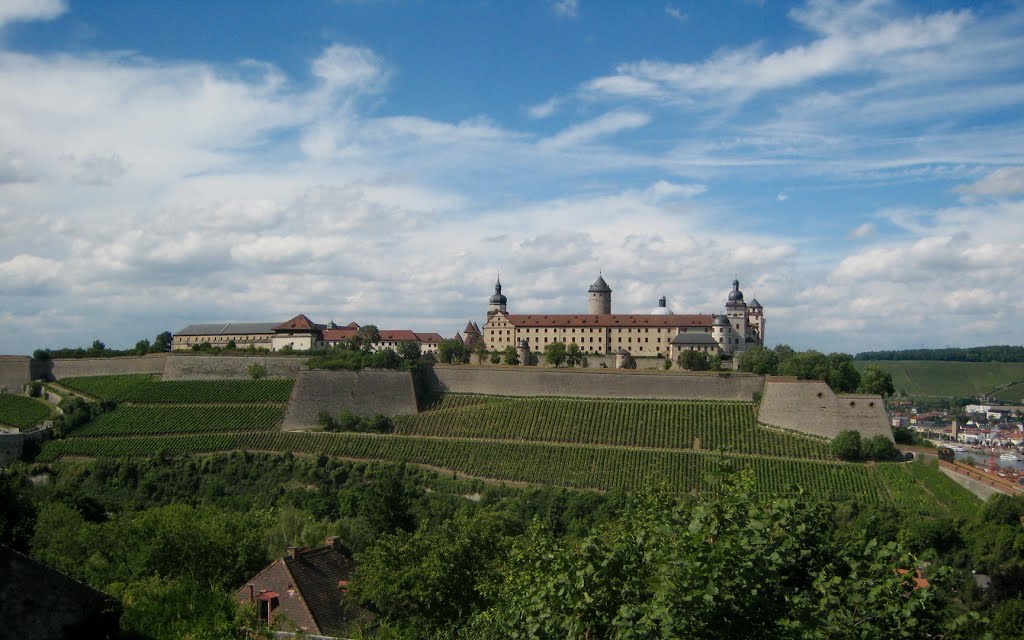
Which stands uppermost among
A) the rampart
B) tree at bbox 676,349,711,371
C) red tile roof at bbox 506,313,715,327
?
red tile roof at bbox 506,313,715,327

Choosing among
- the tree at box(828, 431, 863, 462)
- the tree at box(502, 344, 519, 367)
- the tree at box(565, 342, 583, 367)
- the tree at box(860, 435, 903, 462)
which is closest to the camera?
the tree at box(860, 435, 903, 462)

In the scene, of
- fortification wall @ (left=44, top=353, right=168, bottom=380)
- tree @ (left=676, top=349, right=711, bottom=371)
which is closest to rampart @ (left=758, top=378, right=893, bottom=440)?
tree @ (left=676, top=349, right=711, bottom=371)

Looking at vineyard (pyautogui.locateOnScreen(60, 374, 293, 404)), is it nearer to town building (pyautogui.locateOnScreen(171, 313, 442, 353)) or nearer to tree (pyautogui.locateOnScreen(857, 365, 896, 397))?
town building (pyautogui.locateOnScreen(171, 313, 442, 353))

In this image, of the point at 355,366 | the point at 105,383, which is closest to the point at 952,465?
the point at 355,366

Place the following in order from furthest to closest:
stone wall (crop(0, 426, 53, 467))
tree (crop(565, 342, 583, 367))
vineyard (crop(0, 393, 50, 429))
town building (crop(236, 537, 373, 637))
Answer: tree (crop(565, 342, 583, 367)), vineyard (crop(0, 393, 50, 429)), stone wall (crop(0, 426, 53, 467)), town building (crop(236, 537, 373, 637))

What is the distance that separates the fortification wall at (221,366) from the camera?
69.8 m

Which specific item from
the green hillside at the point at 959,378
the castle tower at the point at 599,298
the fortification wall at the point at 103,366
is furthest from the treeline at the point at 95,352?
the green hillside at the point at 959,378

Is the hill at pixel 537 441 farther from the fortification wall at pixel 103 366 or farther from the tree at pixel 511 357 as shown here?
the tree at pixel 511 357

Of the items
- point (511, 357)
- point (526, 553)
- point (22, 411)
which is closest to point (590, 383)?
point (511, 357)

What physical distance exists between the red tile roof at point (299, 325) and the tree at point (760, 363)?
45437 mm

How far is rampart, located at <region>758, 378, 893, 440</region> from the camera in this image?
178ft

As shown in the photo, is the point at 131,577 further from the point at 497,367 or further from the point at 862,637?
the point at 497,367

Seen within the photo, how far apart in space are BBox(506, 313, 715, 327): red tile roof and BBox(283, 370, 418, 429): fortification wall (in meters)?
32.4

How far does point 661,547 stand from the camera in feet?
31.6
